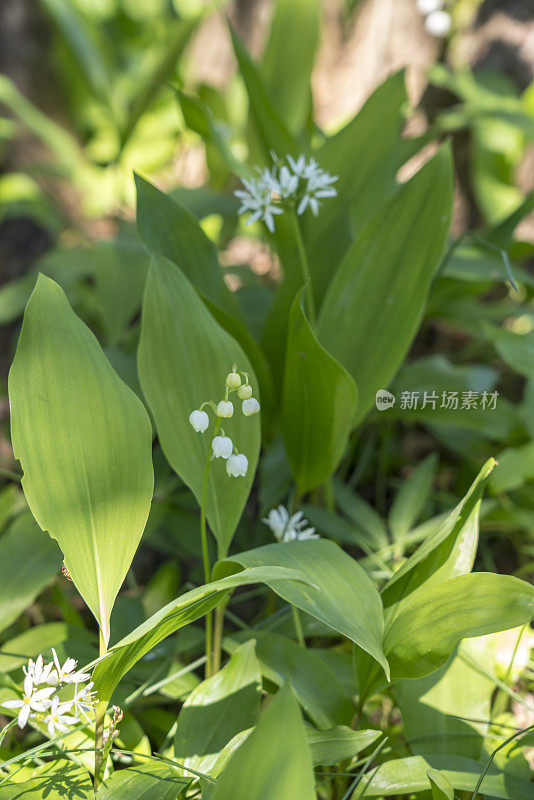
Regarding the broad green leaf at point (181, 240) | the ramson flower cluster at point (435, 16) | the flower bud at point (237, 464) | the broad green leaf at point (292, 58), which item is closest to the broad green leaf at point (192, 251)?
the broad green leaf at point (181, 240)

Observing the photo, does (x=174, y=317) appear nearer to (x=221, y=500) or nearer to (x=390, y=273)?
(x=221, y=500)

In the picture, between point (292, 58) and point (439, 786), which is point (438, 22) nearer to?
point (292, 58)

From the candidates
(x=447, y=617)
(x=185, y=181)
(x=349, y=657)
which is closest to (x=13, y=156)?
(x=185, y=181)

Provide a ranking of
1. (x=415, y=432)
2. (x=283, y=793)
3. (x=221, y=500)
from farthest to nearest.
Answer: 1. (x=415, y=432)
2. (x=221, y=500)
3. (x=283, y=793)

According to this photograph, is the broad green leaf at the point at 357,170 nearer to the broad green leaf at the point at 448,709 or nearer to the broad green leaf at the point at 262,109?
the broad green leaf at the point at 262,109

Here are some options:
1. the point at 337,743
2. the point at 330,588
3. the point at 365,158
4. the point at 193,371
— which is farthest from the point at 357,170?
the point at 337,743

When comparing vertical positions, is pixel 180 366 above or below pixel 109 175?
below

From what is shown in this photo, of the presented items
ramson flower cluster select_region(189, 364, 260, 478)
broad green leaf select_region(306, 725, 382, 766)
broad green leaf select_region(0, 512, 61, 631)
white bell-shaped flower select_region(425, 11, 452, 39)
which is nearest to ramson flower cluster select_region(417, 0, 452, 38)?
white bell-shaped flower select_region(425, 11, 452, 39)
